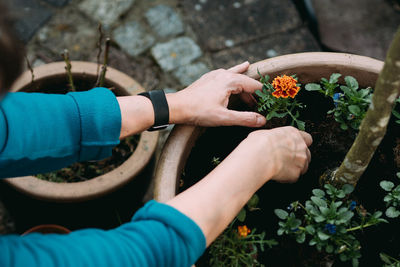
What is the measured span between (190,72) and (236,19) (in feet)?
1.54

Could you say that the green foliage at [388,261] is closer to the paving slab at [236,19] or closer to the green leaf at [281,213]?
the green leaf at [281,213]

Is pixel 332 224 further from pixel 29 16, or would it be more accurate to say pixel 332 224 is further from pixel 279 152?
pixel 29 16

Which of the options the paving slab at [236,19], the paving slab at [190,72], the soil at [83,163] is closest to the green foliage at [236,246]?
the soil at [83,163]

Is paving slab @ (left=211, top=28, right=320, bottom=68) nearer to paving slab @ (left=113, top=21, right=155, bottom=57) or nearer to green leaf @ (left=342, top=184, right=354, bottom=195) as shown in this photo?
paving slab @ (left=113, top=21, right=155, bottom=57)

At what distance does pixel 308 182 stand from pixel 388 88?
1.77 feet

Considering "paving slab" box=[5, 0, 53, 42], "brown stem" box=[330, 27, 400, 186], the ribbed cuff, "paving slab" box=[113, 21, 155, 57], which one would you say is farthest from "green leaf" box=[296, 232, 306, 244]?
"paving slab" box=[5, 0, 53, 42]

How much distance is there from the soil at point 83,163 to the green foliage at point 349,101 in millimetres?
838

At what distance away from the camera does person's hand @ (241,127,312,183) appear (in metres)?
1.13

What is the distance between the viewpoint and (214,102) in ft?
4.15

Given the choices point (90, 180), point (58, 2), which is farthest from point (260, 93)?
point (58, 2)

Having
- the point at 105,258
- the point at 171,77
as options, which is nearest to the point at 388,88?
the point at 105,258

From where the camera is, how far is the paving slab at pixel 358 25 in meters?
2.49

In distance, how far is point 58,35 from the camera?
2.49 meters

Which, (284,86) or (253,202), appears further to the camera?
(253,202)
